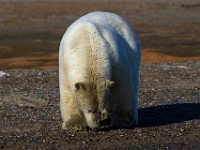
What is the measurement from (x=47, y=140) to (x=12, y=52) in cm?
2312

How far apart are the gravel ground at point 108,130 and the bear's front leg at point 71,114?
0.38ft

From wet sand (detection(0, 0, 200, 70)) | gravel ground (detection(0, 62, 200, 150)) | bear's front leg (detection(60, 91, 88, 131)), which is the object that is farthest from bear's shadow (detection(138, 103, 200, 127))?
wet sand (detection(0, 0, 200, 70))

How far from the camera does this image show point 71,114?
1121 centimetres

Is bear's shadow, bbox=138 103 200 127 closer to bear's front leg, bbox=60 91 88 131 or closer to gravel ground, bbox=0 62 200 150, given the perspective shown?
gravel ground, bbox=0 62 200 150

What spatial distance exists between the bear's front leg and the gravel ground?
12 cm

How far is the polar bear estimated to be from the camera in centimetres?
1041

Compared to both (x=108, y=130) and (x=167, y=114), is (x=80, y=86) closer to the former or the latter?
(x=108, y=130)

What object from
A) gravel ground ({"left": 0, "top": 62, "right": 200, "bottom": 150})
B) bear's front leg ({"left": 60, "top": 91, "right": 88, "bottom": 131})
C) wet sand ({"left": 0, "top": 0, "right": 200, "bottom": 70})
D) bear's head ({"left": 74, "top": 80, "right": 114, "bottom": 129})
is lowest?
wet sand ({"left": 0, "top": 0, "right": 200, "bottom": 70})

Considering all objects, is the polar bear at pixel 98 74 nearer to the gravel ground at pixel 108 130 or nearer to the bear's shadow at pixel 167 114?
the gravel ground at pixel 108 130

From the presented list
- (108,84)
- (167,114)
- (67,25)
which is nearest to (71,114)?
(108,84)

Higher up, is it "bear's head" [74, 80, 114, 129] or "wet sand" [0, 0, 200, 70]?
"bear's head" [74, 80, 114, 129]

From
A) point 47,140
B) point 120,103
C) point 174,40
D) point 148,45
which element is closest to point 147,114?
point 120,103

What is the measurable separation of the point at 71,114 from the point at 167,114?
246cm

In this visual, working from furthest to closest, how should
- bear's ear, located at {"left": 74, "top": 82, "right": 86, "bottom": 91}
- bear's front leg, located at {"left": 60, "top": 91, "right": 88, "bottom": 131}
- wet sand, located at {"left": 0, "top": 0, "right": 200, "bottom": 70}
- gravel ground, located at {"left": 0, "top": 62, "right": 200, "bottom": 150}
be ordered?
wet sand, located at {"left": 0, "top": 0, "right": 200, "bottom": 70}, bear's front leg, located at {"left": 60, "top": 91, "right": 88, "bottom": 131}, gravel ground, located at {"left": 0, "top": 62, "right": 200, "bottom": 150}, bear's ear, located at {"left": 74, "top": 82, "right": 86, "bottom": 91}
